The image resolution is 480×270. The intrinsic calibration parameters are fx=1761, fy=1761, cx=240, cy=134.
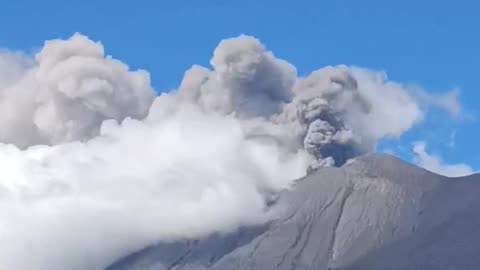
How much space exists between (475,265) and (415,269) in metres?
6.79

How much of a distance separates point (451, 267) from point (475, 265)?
8.88ft

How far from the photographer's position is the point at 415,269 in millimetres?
199375

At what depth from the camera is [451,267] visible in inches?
7854

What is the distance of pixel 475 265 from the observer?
19925 cm

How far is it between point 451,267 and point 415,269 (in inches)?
161
